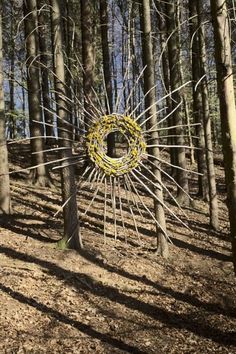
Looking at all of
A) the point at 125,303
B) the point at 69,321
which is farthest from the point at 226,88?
the point at 125,303

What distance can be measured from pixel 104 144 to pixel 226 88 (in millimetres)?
2811

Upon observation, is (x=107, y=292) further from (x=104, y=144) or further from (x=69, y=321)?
(x=104, y=144)

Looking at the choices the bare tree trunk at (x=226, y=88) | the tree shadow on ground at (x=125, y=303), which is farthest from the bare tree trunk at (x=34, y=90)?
the bare tree trunk at (x=226, y=88)

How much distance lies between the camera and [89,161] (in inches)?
116

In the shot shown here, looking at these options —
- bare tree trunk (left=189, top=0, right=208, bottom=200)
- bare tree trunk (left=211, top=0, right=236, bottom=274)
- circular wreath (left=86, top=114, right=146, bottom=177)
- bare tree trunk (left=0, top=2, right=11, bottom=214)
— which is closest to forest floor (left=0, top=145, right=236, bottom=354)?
bare tree trunk (left=0, top=2, right=11, bottom=214)

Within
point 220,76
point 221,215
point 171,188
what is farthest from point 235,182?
point 171,188

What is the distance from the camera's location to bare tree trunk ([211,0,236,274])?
5.17 m

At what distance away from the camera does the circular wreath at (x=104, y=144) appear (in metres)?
2.89

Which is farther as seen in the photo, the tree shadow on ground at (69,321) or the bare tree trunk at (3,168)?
the bare tree trunk at (3,168)

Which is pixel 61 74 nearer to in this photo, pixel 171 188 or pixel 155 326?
pixel 155 326

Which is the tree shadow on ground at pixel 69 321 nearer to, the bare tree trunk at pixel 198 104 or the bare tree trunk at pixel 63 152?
the bare tree trunk at pixel 63 152

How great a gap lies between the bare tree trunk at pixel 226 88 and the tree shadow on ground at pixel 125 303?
2.79 meters

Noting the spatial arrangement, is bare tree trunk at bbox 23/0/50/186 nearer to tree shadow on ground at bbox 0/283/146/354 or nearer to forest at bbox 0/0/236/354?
forest at bbox 0/0/236/354

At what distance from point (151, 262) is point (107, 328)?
3.25 meters
